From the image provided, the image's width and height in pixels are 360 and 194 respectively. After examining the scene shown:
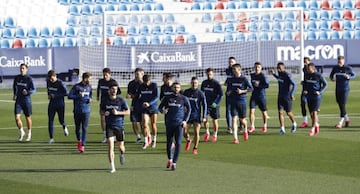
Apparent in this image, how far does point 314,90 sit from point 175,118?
8.10m

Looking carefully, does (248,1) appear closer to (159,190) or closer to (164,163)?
(164,163)

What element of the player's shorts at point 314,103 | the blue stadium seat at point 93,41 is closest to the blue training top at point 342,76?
the player's shorts at point 314,103

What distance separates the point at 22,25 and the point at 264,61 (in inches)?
483

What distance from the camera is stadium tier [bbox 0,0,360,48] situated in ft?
173

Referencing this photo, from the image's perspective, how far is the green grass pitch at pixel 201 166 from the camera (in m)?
20.9

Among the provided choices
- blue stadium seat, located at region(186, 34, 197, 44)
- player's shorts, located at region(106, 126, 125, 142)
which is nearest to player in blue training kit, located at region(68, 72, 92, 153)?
player's shorts, located at region(106, 126, 125, 142)

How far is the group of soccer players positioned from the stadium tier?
71.1ft

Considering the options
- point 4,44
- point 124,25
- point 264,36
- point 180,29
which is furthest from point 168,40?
point 4,44

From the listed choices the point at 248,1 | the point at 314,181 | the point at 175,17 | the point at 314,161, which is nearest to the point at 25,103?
the point at 314,161

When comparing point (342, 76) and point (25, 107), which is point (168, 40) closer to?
point (342, 76)

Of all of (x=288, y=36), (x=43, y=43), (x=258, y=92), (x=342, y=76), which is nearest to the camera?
(x=258, y=92)

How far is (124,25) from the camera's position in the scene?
53281 millimetres

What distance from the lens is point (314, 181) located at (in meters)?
21.5

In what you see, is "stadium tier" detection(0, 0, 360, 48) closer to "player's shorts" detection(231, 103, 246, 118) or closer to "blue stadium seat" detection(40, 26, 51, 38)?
"blue stadium seat" detection(40, 26, 51, 38)
